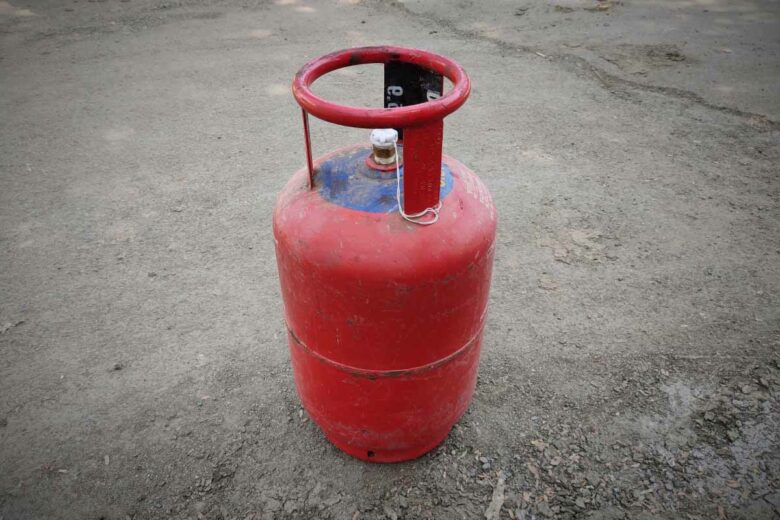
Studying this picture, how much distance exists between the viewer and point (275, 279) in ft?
9.26

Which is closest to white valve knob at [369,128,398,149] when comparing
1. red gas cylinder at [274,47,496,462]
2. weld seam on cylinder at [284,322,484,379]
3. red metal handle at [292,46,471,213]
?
red gas cylinder at [274,47,496,462]

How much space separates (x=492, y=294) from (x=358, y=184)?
4.85 feet

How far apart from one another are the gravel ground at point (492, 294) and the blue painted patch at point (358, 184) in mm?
1113

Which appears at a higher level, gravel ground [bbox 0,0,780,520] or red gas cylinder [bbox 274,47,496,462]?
red gas cylinder [bbox 274,47,496,462]

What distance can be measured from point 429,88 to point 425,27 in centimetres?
503

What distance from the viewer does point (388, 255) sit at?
1.32 metres

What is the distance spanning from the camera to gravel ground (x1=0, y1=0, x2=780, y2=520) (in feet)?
6.24

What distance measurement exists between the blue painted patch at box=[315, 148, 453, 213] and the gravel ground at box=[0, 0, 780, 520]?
1.11m

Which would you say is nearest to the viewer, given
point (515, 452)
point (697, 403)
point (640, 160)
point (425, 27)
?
point (515, 452)

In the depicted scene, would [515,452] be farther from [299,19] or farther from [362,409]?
[299,19]

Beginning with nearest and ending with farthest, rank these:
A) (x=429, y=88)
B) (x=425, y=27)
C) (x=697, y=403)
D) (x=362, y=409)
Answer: (x=429, y=88) < (x=362, y=409) < (x=697, y=403) < (x=425, y=27)

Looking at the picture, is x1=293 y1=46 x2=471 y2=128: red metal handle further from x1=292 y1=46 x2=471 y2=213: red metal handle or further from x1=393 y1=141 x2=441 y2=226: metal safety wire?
x1=393 y1=141 x2=441 y2=226: metal safety wire

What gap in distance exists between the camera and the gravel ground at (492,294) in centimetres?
190

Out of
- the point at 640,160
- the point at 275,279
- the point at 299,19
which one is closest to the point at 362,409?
the point at 275,279
